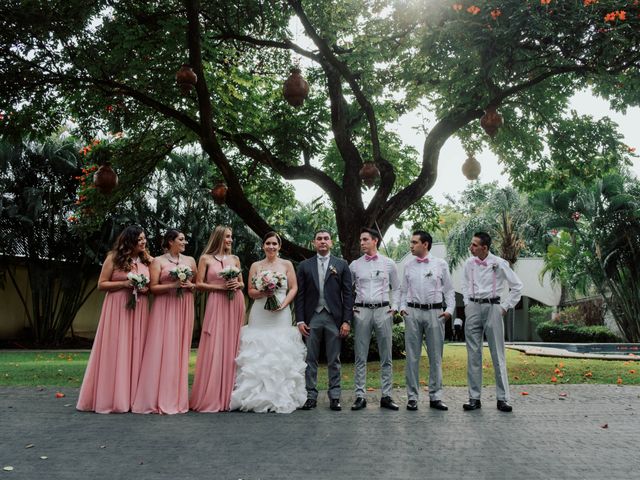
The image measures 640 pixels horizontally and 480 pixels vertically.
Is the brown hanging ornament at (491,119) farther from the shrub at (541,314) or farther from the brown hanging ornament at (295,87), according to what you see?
the shrub at (541,314)

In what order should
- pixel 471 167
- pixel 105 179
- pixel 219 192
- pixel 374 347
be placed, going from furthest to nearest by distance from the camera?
pixel 374 347 → pixel 219 192 → pixel 471 167 → pixel 105 179

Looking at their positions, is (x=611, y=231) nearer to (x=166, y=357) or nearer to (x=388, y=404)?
(x=388, y=404)

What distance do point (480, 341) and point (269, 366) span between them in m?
2.85

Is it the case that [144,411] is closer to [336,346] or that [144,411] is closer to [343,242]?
[336,346]

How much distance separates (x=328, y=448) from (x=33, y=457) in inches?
101

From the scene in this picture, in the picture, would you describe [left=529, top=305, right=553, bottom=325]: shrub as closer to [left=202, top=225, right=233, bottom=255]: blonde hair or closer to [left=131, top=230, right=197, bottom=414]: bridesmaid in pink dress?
[left=202, top=225, right=233, bottom=255]: blonde hair

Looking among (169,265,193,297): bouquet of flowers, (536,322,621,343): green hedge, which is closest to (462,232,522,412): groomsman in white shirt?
(169,265,193,297): bouquet of flowers

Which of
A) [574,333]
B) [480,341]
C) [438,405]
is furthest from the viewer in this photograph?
[574,333]

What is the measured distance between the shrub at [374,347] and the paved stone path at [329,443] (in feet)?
19.4

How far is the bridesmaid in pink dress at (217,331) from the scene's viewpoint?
25.3 ft

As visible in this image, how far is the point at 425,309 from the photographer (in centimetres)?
790

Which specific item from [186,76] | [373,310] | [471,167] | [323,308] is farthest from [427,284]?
[186,76]

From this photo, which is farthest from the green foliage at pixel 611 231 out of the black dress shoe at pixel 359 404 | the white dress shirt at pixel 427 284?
the black dress shoe at pixel 359 404

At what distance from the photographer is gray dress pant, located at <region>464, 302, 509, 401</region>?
306 inches
